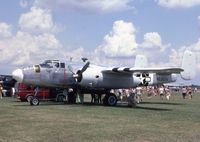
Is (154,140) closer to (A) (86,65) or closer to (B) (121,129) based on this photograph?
(B) (121,129)

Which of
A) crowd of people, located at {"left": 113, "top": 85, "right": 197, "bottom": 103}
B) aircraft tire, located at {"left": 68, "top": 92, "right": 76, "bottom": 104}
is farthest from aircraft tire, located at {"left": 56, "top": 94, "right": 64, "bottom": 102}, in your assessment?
crowd of people, located at {"left": 113, "top": 85, "right": 197, "bottom": 103}

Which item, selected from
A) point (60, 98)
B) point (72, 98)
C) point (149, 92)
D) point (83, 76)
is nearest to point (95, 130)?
point (83, 76)

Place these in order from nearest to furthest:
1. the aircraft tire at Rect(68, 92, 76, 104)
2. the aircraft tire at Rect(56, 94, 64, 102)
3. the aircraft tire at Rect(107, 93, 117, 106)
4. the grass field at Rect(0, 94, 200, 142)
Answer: the grass field at Rect(0, 94, 200, 142) < the aircraft tire at Rect(107, 93, 117, 106) < the aircraft tire at Rect(68, 92, 76, 104) < the aircraft tire at Rect(56, 94, 64, 102)

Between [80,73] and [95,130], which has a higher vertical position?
[80,73]

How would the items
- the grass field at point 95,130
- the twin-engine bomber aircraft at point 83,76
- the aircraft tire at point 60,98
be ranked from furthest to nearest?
the aircraft tire at point 60,98, the twin-engine bomber aircraft at point 83,76, the grass field at point 95,130

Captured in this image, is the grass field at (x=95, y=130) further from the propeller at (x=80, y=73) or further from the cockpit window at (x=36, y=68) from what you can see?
the propeller at (x=80, y=73)

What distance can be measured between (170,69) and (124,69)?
9.67ft

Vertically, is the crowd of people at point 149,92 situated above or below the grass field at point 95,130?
above

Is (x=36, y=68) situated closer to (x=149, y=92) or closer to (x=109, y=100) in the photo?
(x=109, y=100)

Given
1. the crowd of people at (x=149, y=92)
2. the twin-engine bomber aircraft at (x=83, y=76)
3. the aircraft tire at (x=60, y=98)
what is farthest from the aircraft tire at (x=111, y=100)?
the aircraft tire at (x=60, y=98)

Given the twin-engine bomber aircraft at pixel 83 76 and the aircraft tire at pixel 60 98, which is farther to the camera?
the aircraft tire at pixel 60 98

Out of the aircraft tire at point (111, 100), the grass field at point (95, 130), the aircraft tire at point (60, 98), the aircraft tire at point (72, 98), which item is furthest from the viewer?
the aircraft tire at point (60, 98)

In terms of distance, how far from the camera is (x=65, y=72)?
27.5 metres

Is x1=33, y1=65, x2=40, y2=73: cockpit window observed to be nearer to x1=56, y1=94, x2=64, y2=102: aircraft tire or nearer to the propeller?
the propeller
